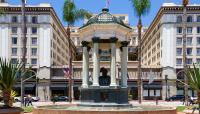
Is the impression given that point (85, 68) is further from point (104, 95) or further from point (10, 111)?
point (10, 111)

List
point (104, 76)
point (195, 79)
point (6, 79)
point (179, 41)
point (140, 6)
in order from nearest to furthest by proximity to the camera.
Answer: point (6, 79), point (195, 79), point (104, 76), point (140, 6), point (179, 41)

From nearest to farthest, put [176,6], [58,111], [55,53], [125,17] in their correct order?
1. [58,111]
2. [176,6]
3. [55,53]
4. [125,17]

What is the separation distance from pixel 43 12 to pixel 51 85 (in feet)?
60.1

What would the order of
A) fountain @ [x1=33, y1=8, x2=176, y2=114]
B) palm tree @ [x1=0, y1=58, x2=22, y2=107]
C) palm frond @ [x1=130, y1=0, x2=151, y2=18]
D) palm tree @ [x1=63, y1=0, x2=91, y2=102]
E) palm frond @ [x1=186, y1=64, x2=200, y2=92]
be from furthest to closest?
palm tree @ [x1=63, y1=0, x2=91, y2=102] → palm frond @ [x1=130, y1=0, x2=151, y2=18] → fountain @ [x1=33, y1=8, x2=176, y2=114] → palm frond @ [x1=186, y1=64, x2=200, y2=92] → palm tree @ [x1=0, y1=58, x2=22, y2=107]

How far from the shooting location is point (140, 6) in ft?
233

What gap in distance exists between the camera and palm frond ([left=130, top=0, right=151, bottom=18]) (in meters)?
70.8

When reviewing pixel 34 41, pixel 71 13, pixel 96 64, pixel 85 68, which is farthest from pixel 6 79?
pixel 34 41

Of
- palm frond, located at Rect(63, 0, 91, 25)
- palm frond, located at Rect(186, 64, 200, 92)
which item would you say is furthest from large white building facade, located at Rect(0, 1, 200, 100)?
palm frond, located at Rect(186, 64, 200, 92)

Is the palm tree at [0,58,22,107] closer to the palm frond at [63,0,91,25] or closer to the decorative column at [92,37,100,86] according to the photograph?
the decorative column at [92,37,100,86]

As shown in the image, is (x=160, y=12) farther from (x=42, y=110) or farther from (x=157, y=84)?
(x=42, y=110)

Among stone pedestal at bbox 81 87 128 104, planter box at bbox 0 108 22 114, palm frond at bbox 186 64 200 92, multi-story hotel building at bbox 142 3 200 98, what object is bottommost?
planter box at bbox 0 108 22 114

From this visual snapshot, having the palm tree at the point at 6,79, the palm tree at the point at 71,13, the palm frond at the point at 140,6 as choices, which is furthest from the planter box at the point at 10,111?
the palm tree at the point at 71,13

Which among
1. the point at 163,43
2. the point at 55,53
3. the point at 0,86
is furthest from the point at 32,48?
the point at 0,86

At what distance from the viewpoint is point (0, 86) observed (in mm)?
28969
